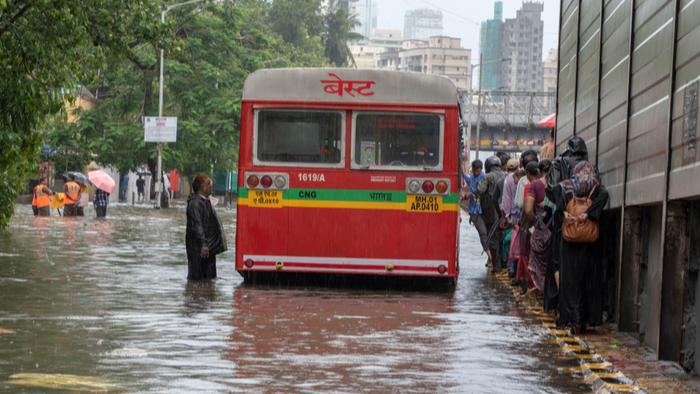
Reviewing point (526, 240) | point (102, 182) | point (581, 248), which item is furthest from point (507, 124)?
point (581, 248)

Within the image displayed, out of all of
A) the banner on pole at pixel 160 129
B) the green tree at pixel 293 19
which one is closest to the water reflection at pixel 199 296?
the banner on pole at pixel 160 129

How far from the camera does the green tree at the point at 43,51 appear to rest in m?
13.3

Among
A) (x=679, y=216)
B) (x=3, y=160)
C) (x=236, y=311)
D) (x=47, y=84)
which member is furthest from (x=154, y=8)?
(x=679, y=216)

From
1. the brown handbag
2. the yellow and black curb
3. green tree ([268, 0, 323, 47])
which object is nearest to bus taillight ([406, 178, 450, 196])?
the yellow and black curb

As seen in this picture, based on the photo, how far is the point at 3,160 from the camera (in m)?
13.6

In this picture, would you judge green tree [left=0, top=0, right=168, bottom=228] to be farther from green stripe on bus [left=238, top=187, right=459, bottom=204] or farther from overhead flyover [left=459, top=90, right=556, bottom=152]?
overhead flyover [left=459, top=90, right=556, bottom=152]

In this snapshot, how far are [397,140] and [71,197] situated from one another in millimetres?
23084

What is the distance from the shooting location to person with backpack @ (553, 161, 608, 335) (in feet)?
27.6

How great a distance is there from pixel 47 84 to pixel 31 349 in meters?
7.60

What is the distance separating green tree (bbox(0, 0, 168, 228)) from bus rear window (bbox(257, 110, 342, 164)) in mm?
3554

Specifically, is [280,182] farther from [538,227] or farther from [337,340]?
[337,340]

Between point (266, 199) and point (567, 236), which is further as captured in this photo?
point (266, 199)

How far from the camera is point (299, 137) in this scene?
39.1 ft

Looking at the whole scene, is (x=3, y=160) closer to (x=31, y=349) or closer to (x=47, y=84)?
(x=47, y=84)
